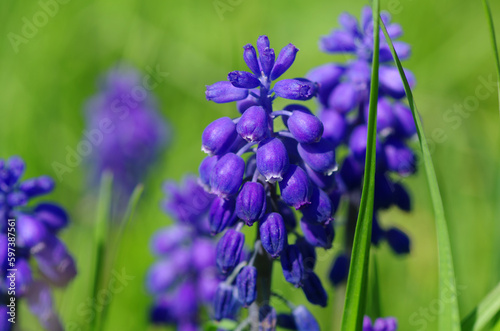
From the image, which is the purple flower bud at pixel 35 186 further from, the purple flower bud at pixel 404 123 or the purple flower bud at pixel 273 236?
the purple flower bud at pixel 404 123

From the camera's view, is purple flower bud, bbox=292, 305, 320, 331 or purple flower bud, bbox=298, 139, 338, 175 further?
purple flower bud, bbox=292, 305, 320, 331

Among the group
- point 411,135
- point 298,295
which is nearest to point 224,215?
point 411,135

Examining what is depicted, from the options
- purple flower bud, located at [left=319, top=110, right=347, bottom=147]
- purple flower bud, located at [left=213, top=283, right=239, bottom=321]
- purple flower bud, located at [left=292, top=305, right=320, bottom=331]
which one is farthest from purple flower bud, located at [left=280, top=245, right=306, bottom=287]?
purple flower bud, located at [left=319, top=110, right=347, bottom=147]

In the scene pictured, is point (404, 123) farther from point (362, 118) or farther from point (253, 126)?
point (253, 126)

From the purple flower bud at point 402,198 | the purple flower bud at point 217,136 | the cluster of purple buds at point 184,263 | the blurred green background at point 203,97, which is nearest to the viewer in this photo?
the purple flower bud at point 217,136

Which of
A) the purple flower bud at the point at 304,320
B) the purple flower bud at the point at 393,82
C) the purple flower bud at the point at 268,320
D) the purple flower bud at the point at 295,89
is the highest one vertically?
the purple flower bud at the point at 393,82

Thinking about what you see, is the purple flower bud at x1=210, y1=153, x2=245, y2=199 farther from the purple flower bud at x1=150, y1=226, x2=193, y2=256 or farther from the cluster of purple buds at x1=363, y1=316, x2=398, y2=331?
the purple flower bud at x1=150, y1=226, x2=193, y2=256

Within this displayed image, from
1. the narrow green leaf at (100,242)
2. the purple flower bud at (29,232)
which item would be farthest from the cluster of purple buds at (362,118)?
the purple flower bud at (29,232)
